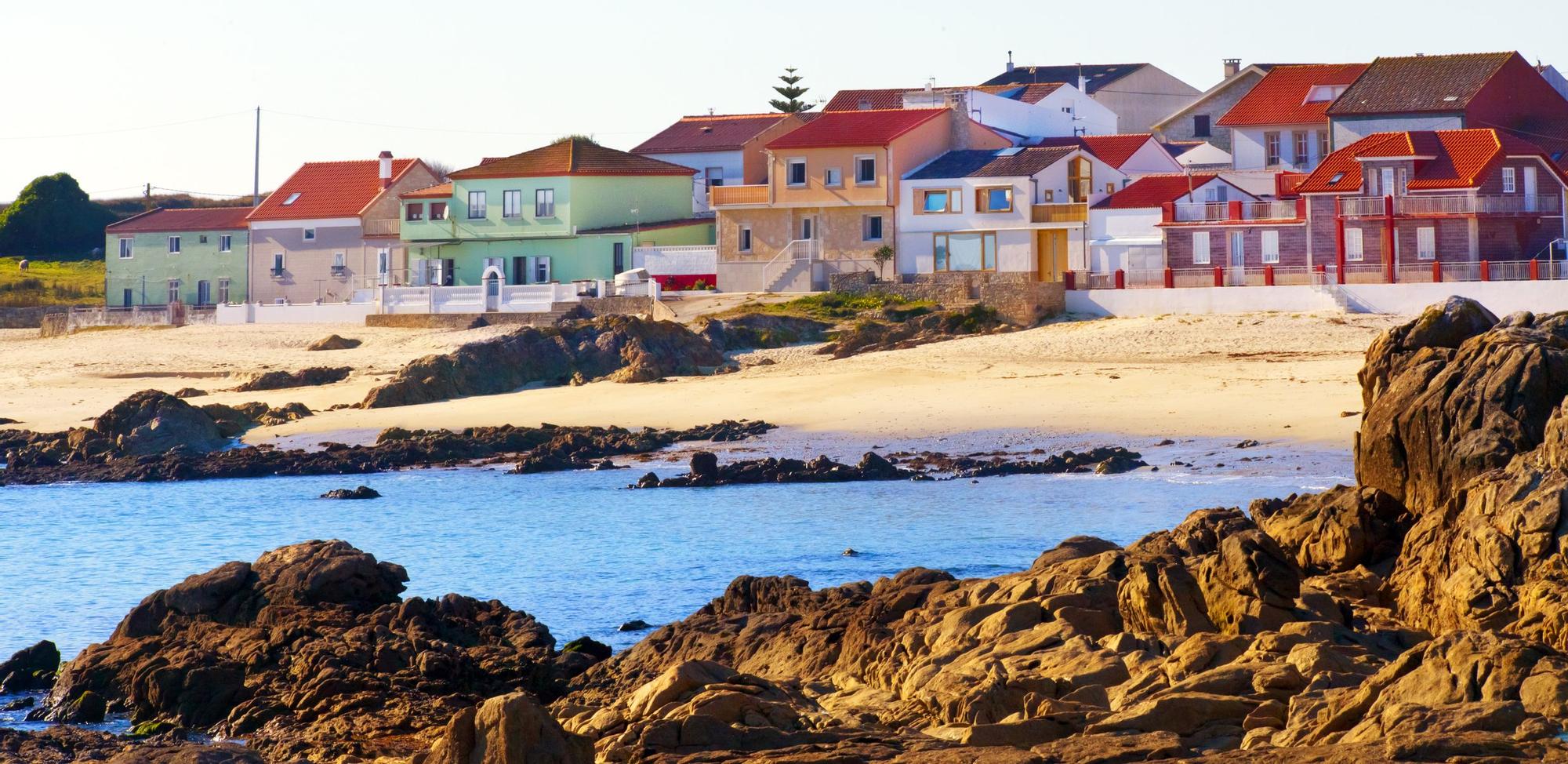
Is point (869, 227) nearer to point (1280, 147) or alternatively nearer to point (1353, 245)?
point (1353, 245)

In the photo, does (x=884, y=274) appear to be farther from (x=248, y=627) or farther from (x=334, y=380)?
(x=248, y=627)

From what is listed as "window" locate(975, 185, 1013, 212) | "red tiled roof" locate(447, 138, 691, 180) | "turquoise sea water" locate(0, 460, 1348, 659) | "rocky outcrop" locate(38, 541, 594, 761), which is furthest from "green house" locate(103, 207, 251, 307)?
"rocky outcrop" locate(38, 541, 594, 761)

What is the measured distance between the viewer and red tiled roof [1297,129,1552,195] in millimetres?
47500

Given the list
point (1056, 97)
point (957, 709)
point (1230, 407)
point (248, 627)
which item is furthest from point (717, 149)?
point (957, 709)

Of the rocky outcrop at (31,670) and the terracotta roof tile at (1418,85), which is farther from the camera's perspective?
the terracotta roof tile at (1418,85)

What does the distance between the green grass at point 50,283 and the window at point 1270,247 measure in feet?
137

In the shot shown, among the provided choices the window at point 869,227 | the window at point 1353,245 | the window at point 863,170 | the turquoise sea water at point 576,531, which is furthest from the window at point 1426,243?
the turquoise sea water at point 576,531

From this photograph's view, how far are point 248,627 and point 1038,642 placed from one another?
7.52 m

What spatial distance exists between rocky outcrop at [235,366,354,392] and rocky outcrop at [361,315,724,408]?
290 cm

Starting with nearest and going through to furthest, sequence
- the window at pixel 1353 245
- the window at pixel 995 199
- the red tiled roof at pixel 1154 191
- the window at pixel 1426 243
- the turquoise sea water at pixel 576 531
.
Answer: the turquoise sea water at pixel 576 531
the window at pixel 1426 243
the window at pixel 1353 245
the red tiled roof at pixel 1154 191
the window at pixel 995 199

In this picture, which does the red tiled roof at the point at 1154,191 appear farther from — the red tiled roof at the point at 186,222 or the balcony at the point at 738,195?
the red tiled roof at the point at 186,222

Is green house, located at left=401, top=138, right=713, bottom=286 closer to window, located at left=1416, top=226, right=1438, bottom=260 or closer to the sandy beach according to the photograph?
the sandy beach

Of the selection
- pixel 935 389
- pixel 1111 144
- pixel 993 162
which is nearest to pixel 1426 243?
pixel 993 162

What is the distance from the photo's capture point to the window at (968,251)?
54406 millimetres
